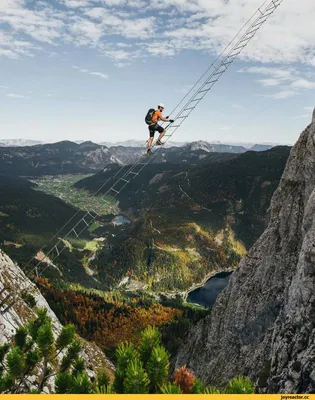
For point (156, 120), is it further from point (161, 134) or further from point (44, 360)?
point (44, 360)

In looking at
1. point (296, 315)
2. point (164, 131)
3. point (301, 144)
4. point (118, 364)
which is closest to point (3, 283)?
point (164, 131)

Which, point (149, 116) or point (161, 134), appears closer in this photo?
point (149, 116)

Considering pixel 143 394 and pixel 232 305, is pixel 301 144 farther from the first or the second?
pixel 143 394

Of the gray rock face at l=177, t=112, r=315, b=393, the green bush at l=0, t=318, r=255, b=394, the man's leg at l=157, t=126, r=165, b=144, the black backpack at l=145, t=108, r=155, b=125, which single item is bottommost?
the gray rock face at l=177, t=112, r=315, b=393

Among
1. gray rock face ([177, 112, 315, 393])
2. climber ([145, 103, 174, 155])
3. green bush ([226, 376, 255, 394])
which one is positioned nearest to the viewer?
green bush ([226, 376, 255, 394])

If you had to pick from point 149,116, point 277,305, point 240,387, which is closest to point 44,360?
point 240,387

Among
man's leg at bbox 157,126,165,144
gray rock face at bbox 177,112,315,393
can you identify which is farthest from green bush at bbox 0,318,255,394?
gray rock face at bbox 177,112,315,393

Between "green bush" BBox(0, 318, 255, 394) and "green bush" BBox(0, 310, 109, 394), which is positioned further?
"green bush" BBox(0, 310, 109, 394)

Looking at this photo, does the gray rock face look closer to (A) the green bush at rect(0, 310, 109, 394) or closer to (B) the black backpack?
(B) the black backpack

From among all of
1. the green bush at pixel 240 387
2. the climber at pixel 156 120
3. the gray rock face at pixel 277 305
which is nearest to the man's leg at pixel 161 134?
the climber at pixel 156 120
